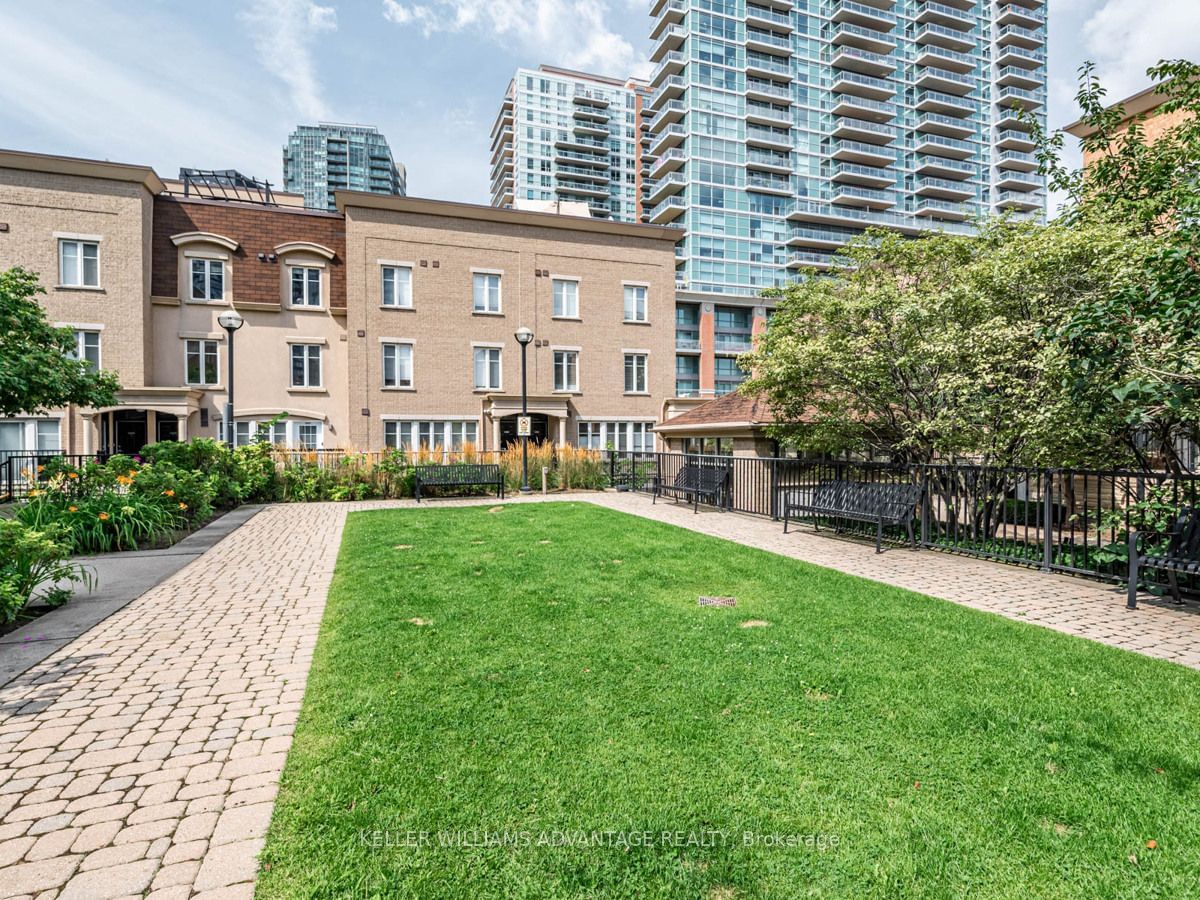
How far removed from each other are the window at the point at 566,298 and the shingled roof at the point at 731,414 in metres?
10.4

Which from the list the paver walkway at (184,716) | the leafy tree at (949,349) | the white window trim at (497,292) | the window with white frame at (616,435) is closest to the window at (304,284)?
the white window trim at (497,292)

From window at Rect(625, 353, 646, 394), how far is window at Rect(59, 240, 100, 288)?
74.6 ft

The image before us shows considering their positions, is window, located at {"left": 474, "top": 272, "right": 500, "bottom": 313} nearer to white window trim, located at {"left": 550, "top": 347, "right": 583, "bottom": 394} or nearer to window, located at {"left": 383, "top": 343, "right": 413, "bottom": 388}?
white window trim, located at {"left": 550, "top": 347, "right": 583, "bottom": 394}

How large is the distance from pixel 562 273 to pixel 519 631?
26467 millimetres

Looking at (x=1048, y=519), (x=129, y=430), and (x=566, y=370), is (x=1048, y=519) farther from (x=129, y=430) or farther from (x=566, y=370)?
(x=129, y=430)

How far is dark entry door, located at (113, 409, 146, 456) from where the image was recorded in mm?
25047

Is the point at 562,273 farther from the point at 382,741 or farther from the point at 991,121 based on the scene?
the point at 991,121

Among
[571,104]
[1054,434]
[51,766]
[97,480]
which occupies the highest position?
[571,104]

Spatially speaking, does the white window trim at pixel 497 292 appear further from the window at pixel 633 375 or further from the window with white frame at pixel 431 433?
the window at pixel 633 375

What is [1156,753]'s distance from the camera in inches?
127

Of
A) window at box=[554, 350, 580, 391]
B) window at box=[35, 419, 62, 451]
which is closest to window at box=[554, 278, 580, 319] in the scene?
window at box=[554, 350, 580, 391]

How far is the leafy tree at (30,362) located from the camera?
516 inches

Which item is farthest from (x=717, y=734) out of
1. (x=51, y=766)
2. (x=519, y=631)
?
(x=51, y=766)

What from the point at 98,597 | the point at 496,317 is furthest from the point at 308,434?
the point at 98,597
